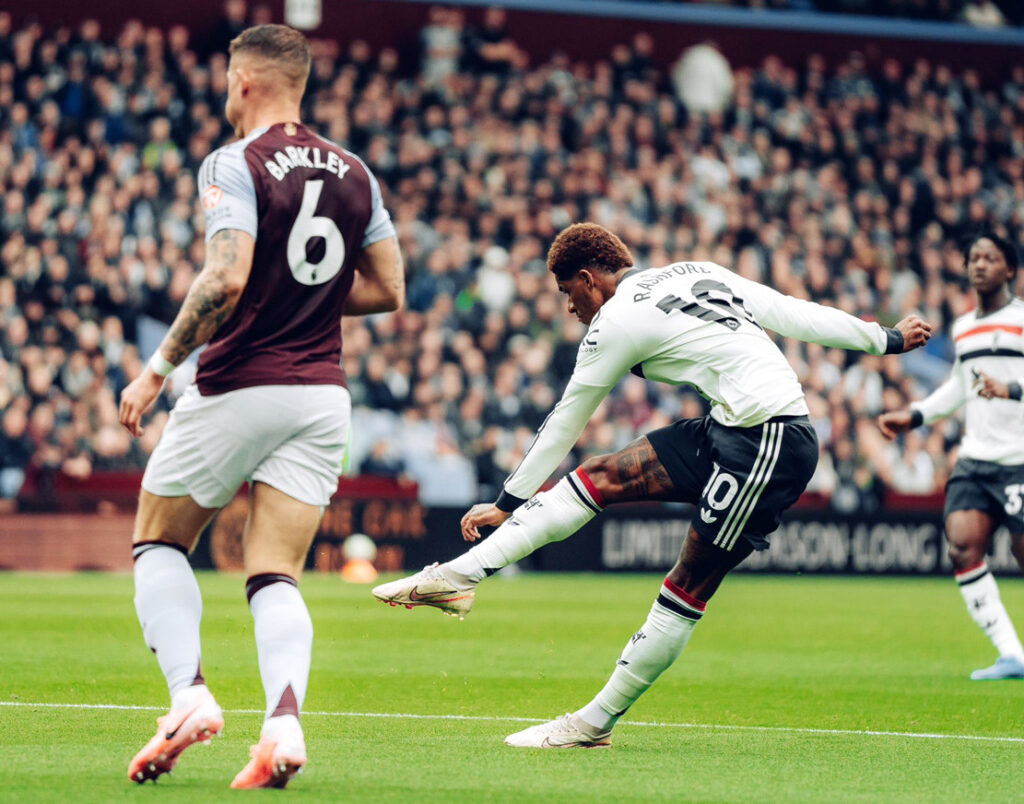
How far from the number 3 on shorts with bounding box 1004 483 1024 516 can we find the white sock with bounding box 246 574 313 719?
5927mm

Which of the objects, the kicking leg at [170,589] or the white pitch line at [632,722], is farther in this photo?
the white pitch line at [632,722]

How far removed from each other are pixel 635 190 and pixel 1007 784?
19723 millimetres

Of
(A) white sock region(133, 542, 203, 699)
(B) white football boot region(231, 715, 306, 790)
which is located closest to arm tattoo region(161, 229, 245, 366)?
(A) white sock region(133, 542, 203, 699)

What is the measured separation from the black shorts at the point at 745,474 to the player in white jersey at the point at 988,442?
3.64 m

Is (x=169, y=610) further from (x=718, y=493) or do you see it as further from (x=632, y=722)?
(x=632, y=722)

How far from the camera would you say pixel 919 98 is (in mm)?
29422

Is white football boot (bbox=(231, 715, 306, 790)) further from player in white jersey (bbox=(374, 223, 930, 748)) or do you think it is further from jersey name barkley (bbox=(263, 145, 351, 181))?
jersey name barkley (bbox=(263, 145, 351, 181))

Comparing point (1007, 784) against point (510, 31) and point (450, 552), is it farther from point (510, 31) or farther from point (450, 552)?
point (510, 31)

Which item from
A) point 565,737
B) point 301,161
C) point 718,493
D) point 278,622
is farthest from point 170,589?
point 718,493

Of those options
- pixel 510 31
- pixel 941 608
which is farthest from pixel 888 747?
pixel 510 31

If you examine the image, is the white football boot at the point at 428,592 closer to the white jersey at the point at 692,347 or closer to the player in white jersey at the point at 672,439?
the player in white jersey at the point at 672,439

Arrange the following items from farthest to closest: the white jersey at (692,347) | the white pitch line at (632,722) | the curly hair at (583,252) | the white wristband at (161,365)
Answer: the white pitch line at (632,722) < the curly hair at (583,252) < the white jersey at (692,347) < the white wristband at (161,365)

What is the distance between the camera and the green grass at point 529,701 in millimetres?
5750

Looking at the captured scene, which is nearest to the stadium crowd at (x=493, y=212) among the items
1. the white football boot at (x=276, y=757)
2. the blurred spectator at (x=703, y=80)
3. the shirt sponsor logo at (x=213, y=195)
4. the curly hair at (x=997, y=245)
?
the blurred spectator at (x=703, y=80)
